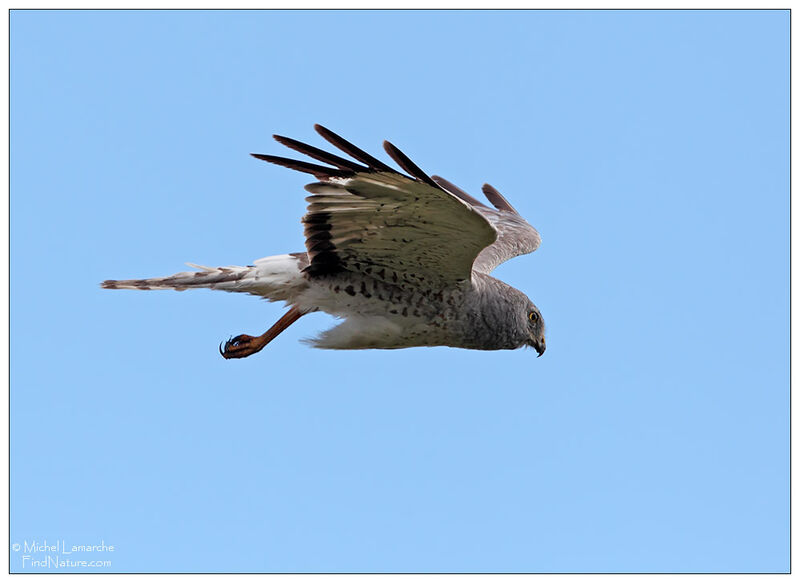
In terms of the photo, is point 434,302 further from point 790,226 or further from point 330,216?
point 790,226

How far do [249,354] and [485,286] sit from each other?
74.7 inches

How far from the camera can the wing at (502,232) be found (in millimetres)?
9366

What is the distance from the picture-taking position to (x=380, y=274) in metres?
7.67

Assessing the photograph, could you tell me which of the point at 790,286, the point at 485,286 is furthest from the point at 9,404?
the point at 790,286

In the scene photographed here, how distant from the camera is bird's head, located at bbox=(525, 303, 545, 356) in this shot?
28.0ft

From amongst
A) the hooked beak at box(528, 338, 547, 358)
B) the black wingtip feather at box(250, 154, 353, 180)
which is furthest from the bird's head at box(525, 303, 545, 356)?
the black wingtip feather at box(250, 154, 353, 180)

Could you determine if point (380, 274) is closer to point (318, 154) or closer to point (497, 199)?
point (318, 154)

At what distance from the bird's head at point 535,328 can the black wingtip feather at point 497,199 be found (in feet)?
7.10

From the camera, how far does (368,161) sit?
6.23m

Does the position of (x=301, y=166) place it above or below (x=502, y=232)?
below

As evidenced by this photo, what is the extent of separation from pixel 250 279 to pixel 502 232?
2976 millimetres

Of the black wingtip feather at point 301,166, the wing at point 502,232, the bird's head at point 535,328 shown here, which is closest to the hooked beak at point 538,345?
the bird's head at point 535,328

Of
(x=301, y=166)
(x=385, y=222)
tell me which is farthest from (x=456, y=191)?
(x=301, y=166)

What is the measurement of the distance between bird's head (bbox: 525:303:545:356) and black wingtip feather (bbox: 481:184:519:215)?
2.16 m
